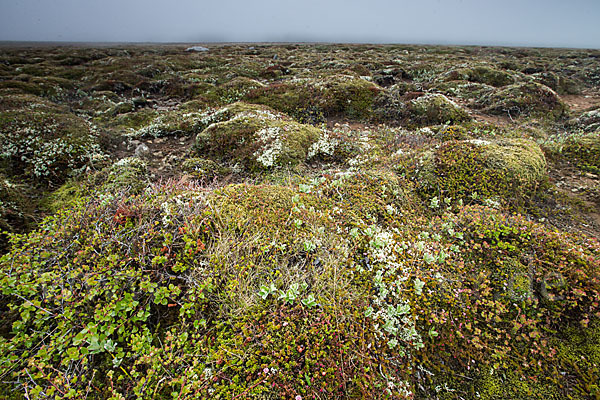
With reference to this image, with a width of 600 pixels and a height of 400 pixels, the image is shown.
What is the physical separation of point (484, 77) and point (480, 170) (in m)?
16.3

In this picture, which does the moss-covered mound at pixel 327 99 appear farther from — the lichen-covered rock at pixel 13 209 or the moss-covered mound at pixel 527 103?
the lichen-covered rock at pixel 13 209

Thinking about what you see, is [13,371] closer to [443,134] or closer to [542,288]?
[542,288]

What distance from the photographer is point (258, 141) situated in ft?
28.8

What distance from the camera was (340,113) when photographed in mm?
12406

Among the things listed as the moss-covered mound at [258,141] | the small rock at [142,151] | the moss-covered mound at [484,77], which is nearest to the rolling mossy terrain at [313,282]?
the moss-covered mound at [258,141]

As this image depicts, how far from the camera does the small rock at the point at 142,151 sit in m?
9.41

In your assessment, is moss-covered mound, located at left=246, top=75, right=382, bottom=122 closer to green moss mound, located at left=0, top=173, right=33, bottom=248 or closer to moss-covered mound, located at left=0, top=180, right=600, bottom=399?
moss-covered mound, located at left=0, top=180, right=600, bottom=399

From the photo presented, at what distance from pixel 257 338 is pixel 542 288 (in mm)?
4512

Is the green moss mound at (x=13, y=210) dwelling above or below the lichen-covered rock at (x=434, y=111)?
below

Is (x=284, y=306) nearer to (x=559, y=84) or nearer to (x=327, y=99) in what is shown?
(x=327, y=99)

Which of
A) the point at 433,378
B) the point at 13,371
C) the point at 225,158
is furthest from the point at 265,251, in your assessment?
the point at 225,158

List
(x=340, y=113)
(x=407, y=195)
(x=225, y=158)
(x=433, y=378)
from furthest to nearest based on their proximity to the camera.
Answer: (x=340, y=113) → (x=225, y=158) → (x=407, y=195) → (x=433, y=378)

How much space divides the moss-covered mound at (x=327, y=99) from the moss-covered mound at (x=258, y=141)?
2.90m

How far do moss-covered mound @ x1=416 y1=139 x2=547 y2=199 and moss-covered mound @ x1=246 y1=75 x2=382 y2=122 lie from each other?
5.72 metres
